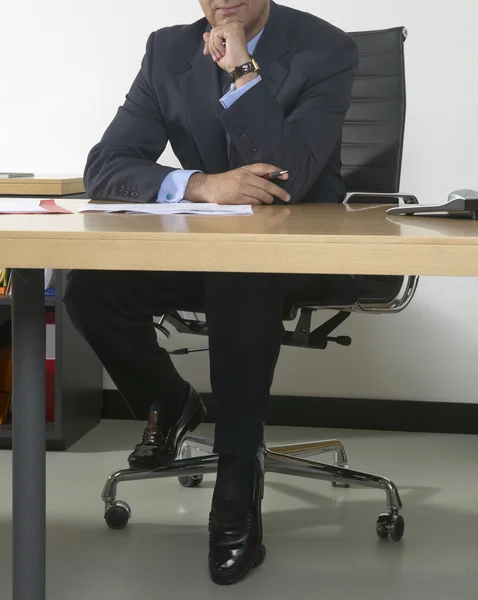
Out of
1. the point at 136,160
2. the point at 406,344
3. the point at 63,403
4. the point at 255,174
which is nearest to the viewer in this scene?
the point at 255,174

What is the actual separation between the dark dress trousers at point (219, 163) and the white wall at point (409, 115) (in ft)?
2.98

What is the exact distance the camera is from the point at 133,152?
6.97 ft

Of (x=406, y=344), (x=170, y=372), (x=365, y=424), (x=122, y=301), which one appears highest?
(x=122, y=301)

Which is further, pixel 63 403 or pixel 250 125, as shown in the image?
pixel 63 403

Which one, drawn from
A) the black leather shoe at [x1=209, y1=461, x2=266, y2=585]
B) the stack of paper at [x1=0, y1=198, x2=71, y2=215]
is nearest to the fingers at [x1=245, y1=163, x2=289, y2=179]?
the stack of paper at [x1=0, y1=198, x2=71, y2=215]

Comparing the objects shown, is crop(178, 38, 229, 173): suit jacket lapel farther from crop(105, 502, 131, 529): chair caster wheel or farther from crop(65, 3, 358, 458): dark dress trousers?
crop(105, 502, 131, 529): chair caster wheel

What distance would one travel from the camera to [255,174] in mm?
1793

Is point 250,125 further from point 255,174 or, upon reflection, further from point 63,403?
point 63,403

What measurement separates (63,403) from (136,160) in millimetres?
1105

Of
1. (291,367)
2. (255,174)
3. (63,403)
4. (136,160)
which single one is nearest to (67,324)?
(63,403)

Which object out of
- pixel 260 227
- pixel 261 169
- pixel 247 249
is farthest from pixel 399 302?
pixel 247 249

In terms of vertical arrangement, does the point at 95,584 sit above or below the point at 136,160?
below

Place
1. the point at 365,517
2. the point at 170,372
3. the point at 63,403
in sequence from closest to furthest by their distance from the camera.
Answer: the point at 170,372 → the point at 365,517 → the point at 63,403

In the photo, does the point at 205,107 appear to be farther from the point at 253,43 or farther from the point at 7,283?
the point at 7,283
